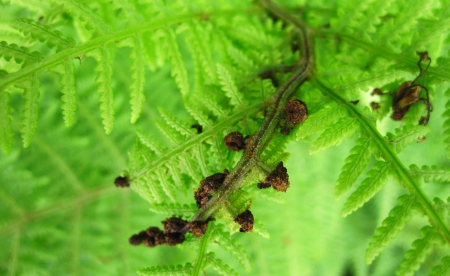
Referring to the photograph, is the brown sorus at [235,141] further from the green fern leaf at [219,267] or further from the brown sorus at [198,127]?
the green fern leaf at [219,267]

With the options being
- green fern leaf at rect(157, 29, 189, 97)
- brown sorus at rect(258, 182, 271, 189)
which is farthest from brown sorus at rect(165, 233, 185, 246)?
green fern leaf at rect(157, 29, 189, 97)

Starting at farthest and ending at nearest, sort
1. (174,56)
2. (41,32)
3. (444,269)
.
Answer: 1. (174,56)
2. (41,32)
3. (444,269)

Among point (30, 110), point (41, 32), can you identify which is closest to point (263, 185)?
point (30, 110)

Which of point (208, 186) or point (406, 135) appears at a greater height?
point (406, 135)

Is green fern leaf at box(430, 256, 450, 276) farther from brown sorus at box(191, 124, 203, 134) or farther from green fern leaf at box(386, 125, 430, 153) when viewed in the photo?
brown sorus at box(191, 124, 203, 134)

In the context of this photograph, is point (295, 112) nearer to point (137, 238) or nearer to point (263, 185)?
point (263, 185)

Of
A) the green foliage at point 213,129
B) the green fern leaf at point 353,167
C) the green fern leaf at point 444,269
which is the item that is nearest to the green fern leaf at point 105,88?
the green foliage at point 213,129
